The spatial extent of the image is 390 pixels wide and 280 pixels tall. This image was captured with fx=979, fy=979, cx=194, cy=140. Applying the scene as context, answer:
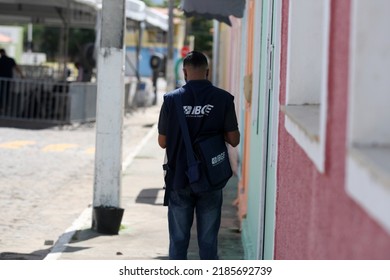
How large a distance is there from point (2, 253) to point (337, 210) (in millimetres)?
6294

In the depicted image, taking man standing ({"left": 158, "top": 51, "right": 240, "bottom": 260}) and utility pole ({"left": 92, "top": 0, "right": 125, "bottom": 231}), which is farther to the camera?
utility pole ({"left": 92, "top": 0, "right": 125, "bottom": 231})

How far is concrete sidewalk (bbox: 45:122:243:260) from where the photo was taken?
29.3 ft

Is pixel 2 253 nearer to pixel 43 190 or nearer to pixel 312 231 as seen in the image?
pixel 43 190

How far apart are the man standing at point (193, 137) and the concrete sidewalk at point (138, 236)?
196 centimetres

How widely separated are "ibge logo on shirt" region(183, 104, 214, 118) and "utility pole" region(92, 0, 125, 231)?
3.76 m

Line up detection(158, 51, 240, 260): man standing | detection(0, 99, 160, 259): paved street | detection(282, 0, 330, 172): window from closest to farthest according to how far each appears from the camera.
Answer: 1. detection(282, 0, 330, 172): window
2. detection(158, 51, 240, 260): man standing
3. detection(0, 99, 160, 259): paved street

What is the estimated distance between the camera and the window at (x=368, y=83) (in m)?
3.02

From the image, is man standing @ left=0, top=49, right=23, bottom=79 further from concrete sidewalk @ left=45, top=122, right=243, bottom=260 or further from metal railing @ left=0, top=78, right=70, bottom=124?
concrete sidewalk @ left=45, top=122, right=243, bottom=260

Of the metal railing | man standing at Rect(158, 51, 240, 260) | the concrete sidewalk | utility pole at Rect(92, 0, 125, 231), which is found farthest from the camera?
the metal railing

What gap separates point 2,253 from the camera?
9.07m

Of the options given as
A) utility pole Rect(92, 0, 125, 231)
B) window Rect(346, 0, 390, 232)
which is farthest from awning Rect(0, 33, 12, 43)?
window Rect(346, 0, 390, 232)

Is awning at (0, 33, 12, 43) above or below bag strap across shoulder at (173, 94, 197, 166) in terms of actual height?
above

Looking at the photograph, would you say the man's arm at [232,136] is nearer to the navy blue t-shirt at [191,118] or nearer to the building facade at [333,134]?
the navy blue t-shirt at [191,118]

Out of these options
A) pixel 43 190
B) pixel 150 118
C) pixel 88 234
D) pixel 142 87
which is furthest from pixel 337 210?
pixel 142 87
